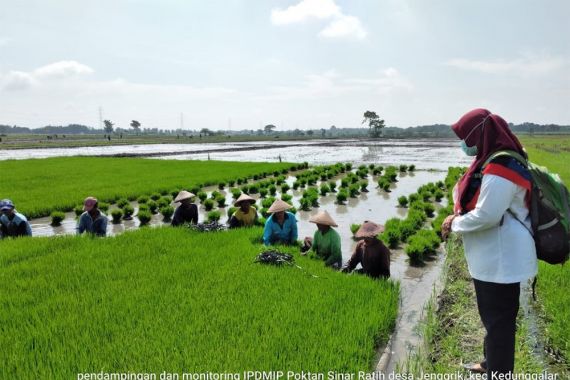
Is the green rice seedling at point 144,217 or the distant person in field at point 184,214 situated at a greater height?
the distant person in field at point 184,214

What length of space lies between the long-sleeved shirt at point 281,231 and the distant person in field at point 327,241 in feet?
1.94

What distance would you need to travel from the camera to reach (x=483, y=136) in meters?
2.34

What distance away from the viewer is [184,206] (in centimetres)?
784

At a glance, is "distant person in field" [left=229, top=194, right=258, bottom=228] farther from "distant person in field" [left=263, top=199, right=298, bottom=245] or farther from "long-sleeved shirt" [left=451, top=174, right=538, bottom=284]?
"long-sleeved shirt" [left=451, top=174, right=538, bottom=284]

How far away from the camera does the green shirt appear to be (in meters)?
5.45

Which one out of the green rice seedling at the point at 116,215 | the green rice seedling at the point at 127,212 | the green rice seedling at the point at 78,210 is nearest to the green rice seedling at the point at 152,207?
the green rice seedling at the point at 127,212

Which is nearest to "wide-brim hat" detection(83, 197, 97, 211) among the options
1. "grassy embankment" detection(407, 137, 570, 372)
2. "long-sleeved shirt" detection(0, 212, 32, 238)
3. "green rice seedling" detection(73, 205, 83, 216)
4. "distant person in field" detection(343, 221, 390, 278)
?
"long-sleeved shirt" detection(0, 212, 32, 238)

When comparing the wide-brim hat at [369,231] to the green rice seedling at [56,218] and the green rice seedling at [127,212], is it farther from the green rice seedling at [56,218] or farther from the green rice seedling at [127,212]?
the green rice seedling at [56,218]

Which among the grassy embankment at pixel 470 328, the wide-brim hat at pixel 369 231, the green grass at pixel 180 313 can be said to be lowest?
the grassy embankment at pixel 470 328

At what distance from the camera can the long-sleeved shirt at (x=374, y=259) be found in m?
4.94

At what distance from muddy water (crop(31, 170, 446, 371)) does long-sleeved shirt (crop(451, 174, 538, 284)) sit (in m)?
1.57

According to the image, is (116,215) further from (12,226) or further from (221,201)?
(221,201)

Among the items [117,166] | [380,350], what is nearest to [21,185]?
[117,166]

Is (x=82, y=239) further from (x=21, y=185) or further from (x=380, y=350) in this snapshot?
(x=21, y=185)
